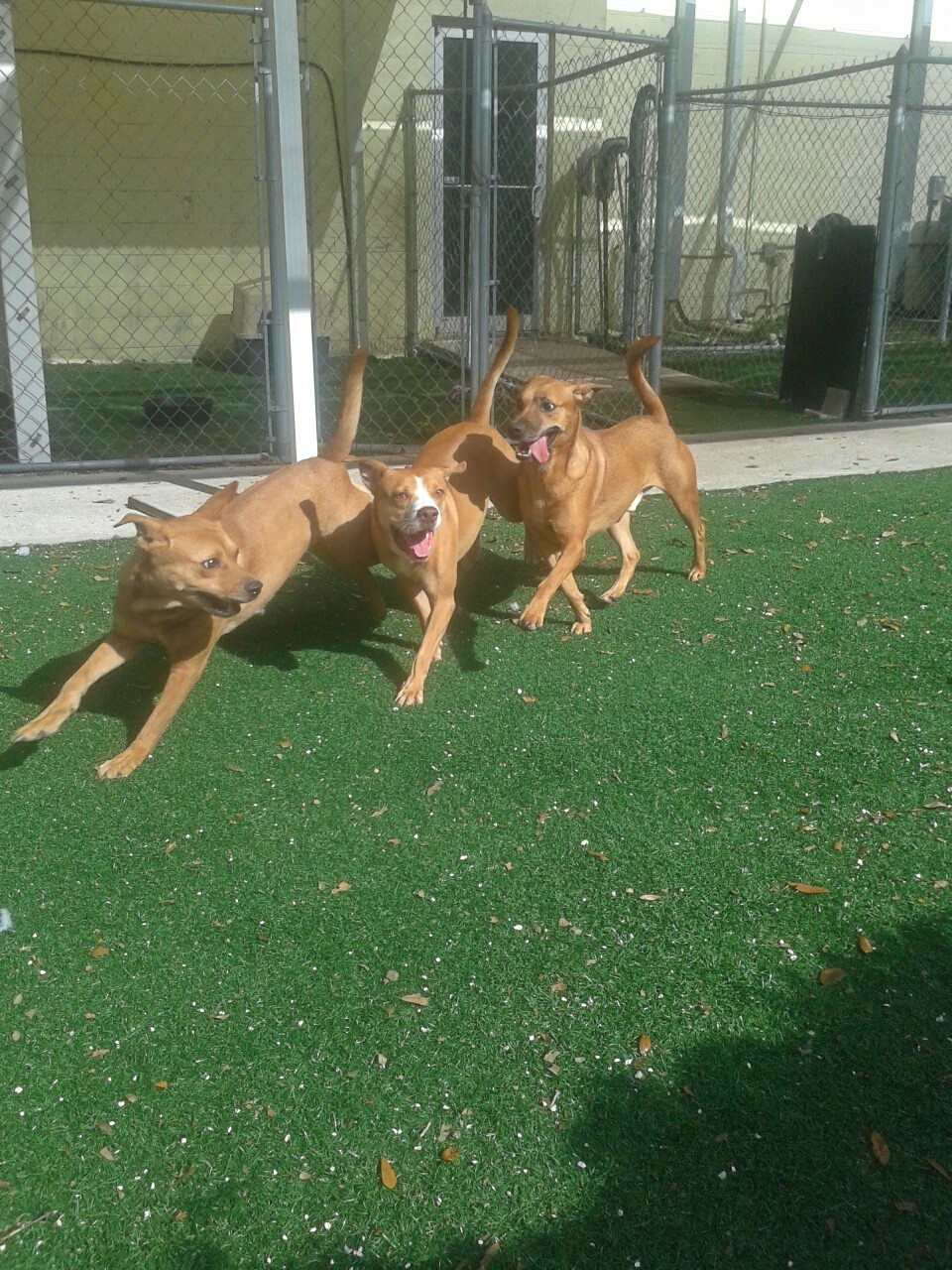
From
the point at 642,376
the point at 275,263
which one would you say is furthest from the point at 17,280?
the point at 642,376

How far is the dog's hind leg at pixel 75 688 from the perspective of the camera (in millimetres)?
3682

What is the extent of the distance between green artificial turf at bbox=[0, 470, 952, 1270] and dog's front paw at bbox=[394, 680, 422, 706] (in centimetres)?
6

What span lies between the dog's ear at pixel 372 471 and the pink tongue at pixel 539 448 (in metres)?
Answer: 0.68

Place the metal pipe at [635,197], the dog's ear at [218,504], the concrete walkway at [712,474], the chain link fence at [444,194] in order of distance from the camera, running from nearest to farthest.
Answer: the dog's ear at [218,504] → the concrete walkway at [712,474] → the metal pipe at [635,197] → the chain link fence at [444,194]

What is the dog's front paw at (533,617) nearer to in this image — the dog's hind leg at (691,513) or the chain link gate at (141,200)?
the dog's hind leg at (691,513)

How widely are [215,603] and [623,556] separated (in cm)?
240

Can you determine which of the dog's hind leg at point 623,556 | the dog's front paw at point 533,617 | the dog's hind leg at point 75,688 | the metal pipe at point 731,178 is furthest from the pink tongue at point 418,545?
the metal pipe at point 731,178

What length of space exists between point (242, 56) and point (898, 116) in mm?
6654

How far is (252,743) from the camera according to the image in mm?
3920

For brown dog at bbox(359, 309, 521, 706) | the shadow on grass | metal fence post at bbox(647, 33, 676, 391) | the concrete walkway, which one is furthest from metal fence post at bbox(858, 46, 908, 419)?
the shadow on grass

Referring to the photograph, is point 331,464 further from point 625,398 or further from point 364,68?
point 364,68

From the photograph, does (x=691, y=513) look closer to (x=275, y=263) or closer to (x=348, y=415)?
(x=348, y=415)

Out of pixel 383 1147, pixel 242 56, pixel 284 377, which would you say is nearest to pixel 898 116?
pixel 284 377

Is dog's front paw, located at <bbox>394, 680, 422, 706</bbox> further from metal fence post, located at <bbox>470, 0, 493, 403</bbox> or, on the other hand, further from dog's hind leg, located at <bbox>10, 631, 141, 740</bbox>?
metal fence post, located at <bbox>470, 0, 493, 403</bbox>
